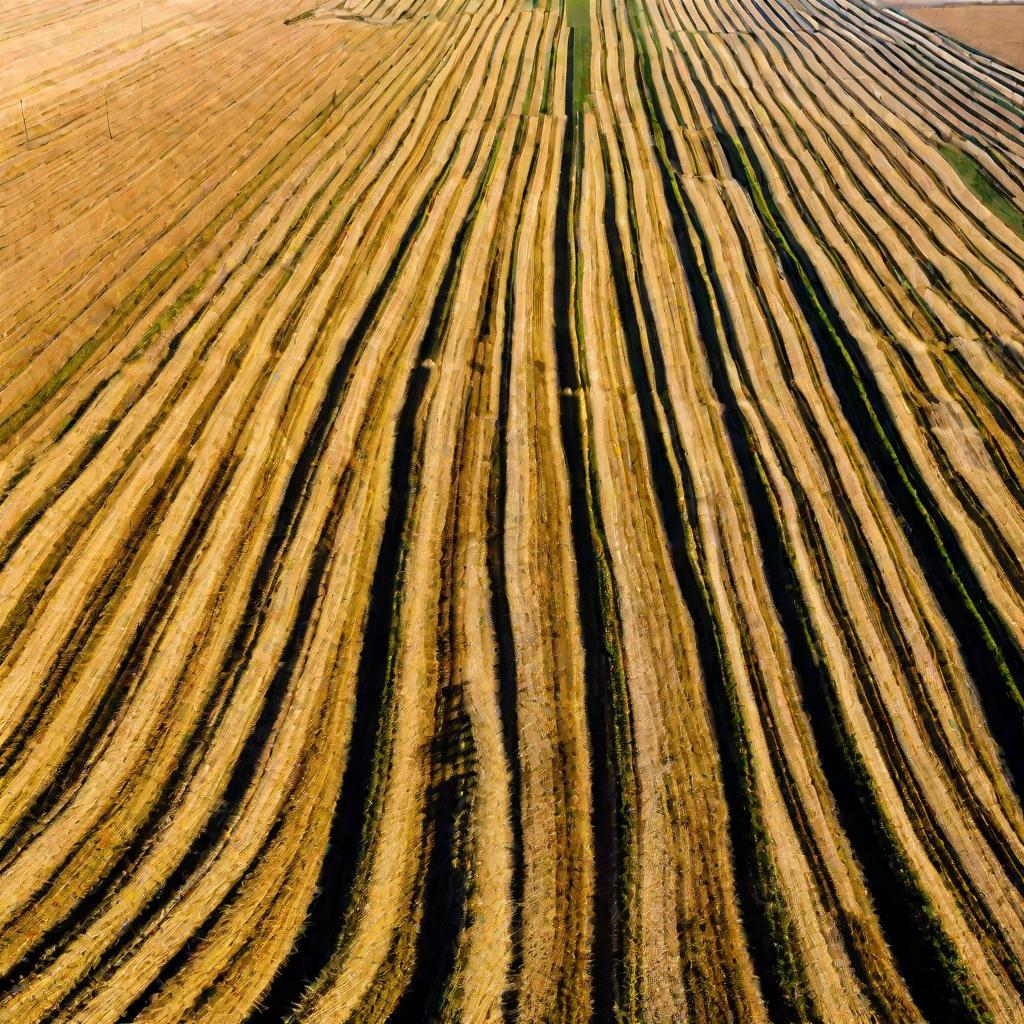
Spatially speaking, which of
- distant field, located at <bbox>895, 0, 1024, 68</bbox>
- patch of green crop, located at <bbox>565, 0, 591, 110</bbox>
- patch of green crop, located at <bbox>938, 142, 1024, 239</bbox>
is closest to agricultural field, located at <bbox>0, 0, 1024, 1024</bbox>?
patch of green crop, located at <bbox>938, 142, 1024, 239</bbox>

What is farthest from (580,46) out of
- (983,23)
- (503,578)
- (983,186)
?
(503,578)

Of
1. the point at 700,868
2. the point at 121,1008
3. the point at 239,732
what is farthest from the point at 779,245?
the point at 121,1008

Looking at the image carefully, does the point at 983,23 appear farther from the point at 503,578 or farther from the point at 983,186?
the point at 503,578

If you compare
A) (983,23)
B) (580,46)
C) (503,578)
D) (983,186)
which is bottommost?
(503,578)

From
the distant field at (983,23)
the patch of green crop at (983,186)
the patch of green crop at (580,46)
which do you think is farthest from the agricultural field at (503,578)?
the distant field at (983,23)

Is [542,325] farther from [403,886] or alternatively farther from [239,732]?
[403,886]

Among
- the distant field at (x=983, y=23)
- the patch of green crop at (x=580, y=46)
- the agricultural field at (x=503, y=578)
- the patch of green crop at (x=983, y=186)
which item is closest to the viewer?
the agricultural field at (x=503, y=578)

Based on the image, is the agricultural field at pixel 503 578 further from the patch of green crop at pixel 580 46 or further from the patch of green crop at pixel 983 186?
the patch of green crop at pixel 580 46

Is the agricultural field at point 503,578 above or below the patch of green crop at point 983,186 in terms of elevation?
below
